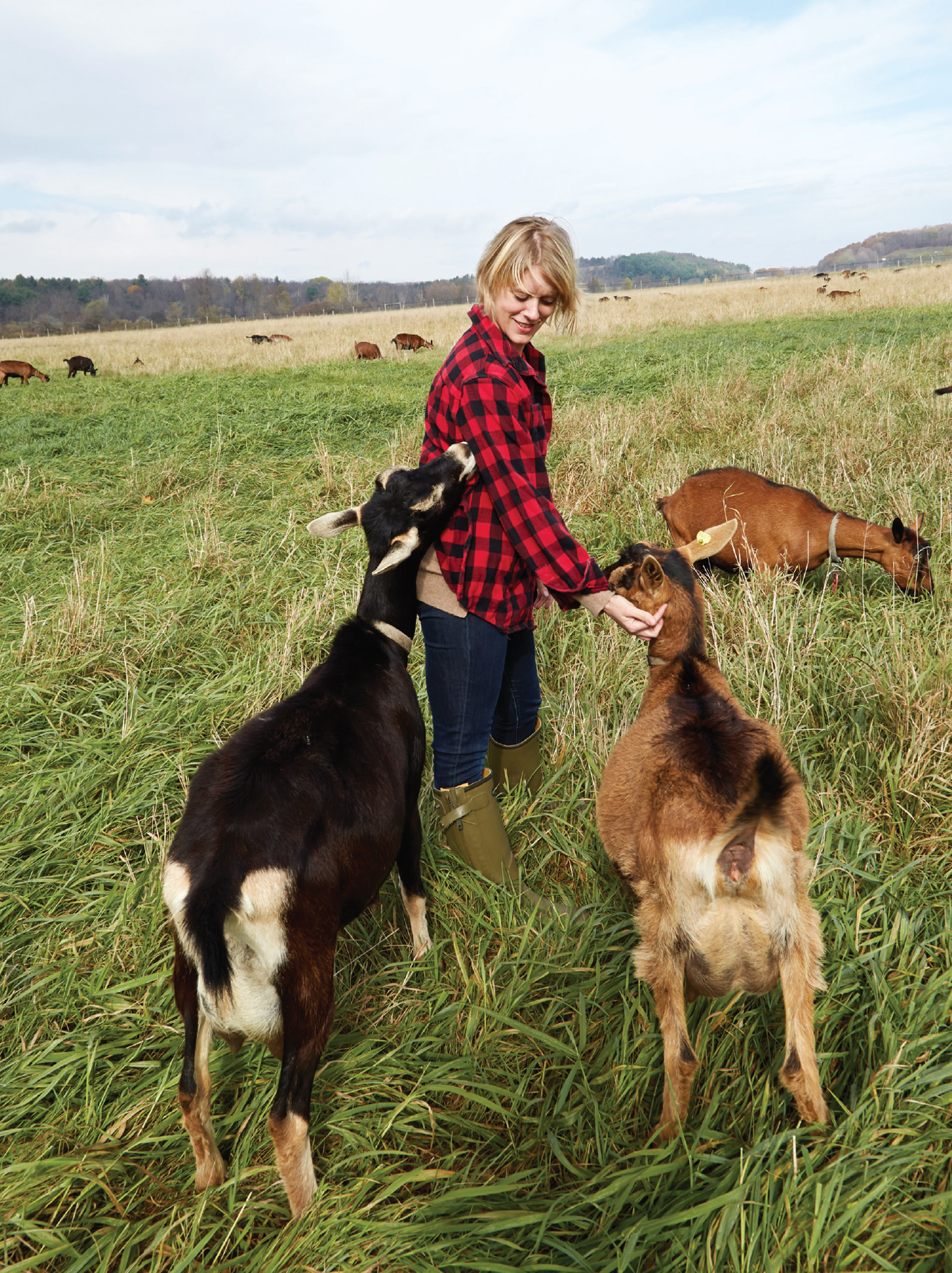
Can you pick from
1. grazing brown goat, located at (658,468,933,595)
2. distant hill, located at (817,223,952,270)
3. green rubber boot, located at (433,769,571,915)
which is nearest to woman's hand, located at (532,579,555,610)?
green rubber boot, located at (433,769,571,915)

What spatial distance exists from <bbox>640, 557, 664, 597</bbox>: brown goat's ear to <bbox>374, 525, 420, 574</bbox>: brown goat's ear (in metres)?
0.88

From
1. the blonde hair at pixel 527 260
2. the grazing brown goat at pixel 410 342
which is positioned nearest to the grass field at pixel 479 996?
the blonde hair at pixel 527 260

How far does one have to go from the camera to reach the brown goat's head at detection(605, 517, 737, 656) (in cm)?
279

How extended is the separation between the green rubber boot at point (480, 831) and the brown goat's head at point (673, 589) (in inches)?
37.3

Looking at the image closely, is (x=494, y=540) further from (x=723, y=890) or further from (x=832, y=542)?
(x=832, y=542)

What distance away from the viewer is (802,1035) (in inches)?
72.2

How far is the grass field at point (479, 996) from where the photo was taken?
1.68 m

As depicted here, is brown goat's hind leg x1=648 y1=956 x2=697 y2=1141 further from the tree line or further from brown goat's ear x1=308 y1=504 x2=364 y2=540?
the tree line

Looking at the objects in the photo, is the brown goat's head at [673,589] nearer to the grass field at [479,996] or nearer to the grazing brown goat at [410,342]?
the grass field at [479,996]

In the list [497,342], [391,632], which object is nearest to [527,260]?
[497,342]

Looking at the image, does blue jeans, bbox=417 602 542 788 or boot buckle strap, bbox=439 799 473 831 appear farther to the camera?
boot buckle strap, bbox=439 799 473 831

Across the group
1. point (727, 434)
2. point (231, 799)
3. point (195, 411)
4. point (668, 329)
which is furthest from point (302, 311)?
point (231, 799)

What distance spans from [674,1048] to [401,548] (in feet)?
5.84

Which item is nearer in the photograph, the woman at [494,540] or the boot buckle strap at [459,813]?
the woman at [494,540]
